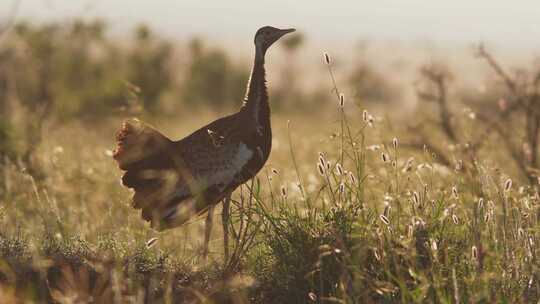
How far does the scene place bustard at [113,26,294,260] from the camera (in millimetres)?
4906

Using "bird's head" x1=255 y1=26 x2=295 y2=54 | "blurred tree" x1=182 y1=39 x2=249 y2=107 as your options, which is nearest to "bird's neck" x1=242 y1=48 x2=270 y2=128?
"bird's head" x1=255 y1=26 x2=295 y2=54

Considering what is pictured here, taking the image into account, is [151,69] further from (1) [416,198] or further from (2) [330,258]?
(1) [416,198]

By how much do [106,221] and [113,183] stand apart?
1010 millimetres

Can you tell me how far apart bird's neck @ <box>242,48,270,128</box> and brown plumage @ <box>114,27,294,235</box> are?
0.07m

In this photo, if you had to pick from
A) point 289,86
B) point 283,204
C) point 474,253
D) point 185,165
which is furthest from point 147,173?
Answer: point 289,86

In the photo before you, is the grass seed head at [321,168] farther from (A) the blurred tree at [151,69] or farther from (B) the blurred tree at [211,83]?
(B) the blurred tree at [211,83]

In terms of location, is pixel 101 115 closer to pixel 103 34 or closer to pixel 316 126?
pixel 103 34

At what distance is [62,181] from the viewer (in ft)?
25.0

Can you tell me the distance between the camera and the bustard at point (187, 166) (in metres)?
4.91

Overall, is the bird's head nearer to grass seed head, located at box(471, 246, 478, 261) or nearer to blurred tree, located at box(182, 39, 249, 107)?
grass seed head, located at box(471, 246, 478, 261)

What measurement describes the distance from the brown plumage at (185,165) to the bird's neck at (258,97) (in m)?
0.07

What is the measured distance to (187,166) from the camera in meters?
5.04

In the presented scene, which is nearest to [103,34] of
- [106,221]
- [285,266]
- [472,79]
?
[106,221]

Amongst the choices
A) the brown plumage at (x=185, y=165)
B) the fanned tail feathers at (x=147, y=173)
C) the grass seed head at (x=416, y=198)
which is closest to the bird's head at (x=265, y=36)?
the brown plumage at (x=185, y=165)
